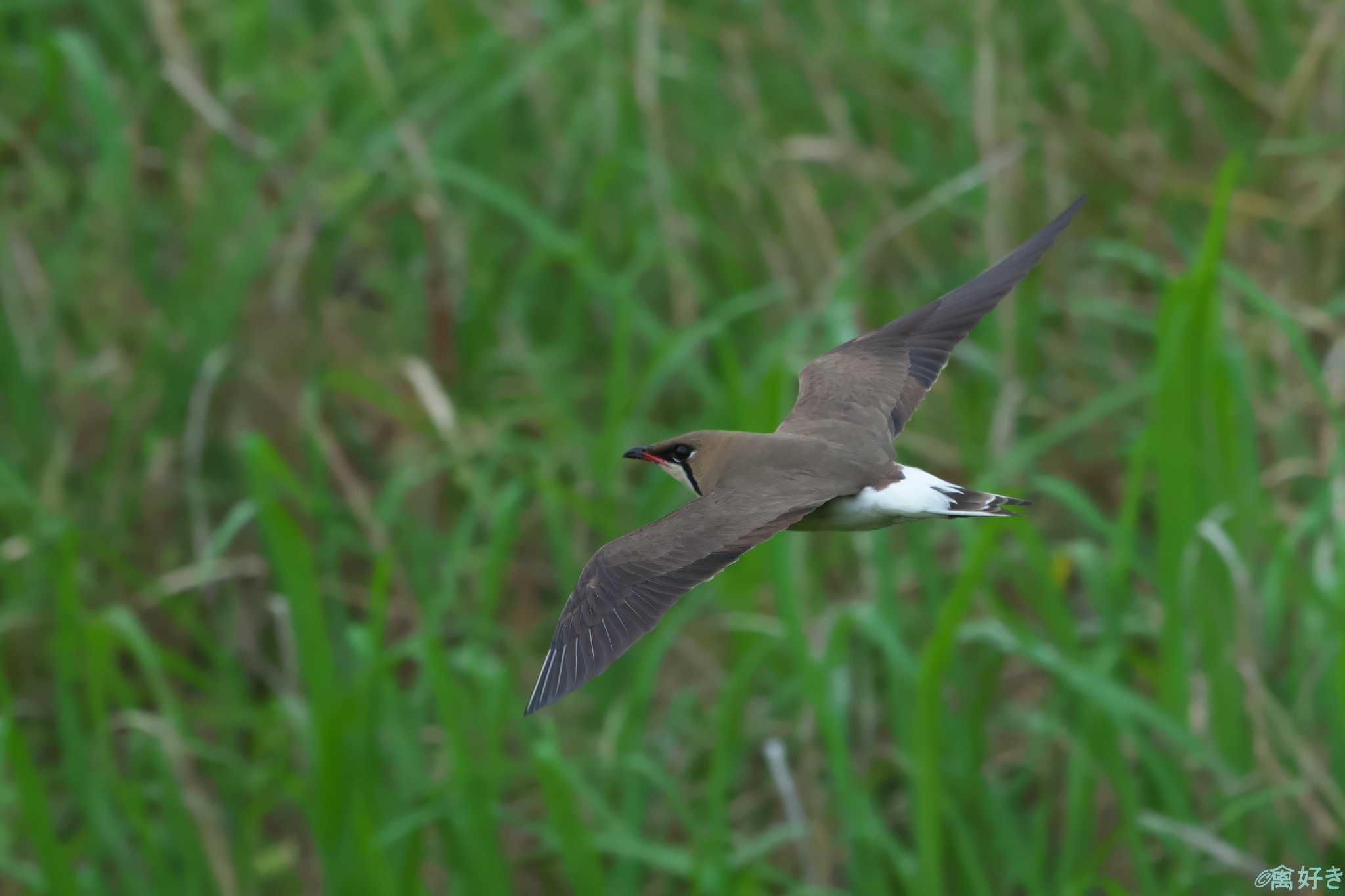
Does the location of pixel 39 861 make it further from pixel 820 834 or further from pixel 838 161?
pixel 838 161

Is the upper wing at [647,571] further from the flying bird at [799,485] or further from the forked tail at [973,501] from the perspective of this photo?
the forked tail at [973,501]

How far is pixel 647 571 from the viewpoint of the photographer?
2.21m

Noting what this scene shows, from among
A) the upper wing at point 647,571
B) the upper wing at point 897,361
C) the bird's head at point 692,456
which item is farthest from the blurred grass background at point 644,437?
the upper wing at point 647,571

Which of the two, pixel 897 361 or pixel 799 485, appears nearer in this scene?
pixel 799 485

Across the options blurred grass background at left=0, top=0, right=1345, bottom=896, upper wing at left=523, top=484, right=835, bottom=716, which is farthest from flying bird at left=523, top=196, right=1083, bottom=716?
blurred grass background at left=0, top=0, right=1345, bottom=896

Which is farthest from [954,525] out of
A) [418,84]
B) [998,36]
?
[418,84]

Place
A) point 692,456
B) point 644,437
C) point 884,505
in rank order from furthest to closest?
point 644,437 < point 692,456 < point 884,505

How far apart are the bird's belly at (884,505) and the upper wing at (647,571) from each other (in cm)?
7

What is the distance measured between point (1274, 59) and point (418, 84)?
2.17 m

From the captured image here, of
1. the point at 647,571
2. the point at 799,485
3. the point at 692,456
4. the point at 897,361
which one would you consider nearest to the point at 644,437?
the point at 897,361

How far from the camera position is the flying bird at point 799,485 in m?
2.17

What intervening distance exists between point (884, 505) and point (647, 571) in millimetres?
366

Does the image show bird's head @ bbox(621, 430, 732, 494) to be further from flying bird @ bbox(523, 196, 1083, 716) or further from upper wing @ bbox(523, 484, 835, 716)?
upper wing @ bbox(523, 484, 835, 716)

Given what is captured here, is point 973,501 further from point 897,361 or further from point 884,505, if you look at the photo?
point 897,361
